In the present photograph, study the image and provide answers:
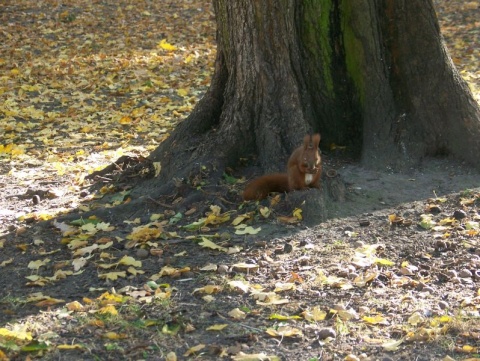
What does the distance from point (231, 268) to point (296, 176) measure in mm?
968

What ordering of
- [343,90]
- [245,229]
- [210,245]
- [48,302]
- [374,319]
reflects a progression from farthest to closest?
[343,90] < [245,229] < [210,245] < [48,302] < [374,319]

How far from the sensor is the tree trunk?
617 cm

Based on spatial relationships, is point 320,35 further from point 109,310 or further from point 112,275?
point 109,310

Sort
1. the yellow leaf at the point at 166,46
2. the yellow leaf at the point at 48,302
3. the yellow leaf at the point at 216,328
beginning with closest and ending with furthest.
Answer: the yellow leaf at the point at 216,328, the yellow leaf at the point at 48,302, the yellow leaf at the point at 166,46

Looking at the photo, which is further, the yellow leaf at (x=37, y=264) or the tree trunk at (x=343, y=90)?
the tree trunk at (x=343, y=90)

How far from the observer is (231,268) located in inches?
191

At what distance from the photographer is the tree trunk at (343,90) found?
6168mm

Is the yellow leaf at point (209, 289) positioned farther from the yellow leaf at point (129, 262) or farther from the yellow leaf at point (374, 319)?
the yellow leaf at point (374, 319)

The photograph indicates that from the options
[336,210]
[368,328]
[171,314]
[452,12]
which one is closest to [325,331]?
[368,328]

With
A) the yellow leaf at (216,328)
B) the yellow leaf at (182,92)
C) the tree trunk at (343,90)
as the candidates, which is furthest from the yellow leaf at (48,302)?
the yellow leaf at (182,92)

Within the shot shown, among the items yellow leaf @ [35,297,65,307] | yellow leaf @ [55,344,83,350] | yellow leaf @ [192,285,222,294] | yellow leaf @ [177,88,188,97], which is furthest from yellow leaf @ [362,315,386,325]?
yellow leaf @ [177,88,188,97]

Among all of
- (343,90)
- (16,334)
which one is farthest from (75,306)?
(343,90)

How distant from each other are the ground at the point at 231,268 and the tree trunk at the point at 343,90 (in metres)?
0.22

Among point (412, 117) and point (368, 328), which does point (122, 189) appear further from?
point (368, 328)
